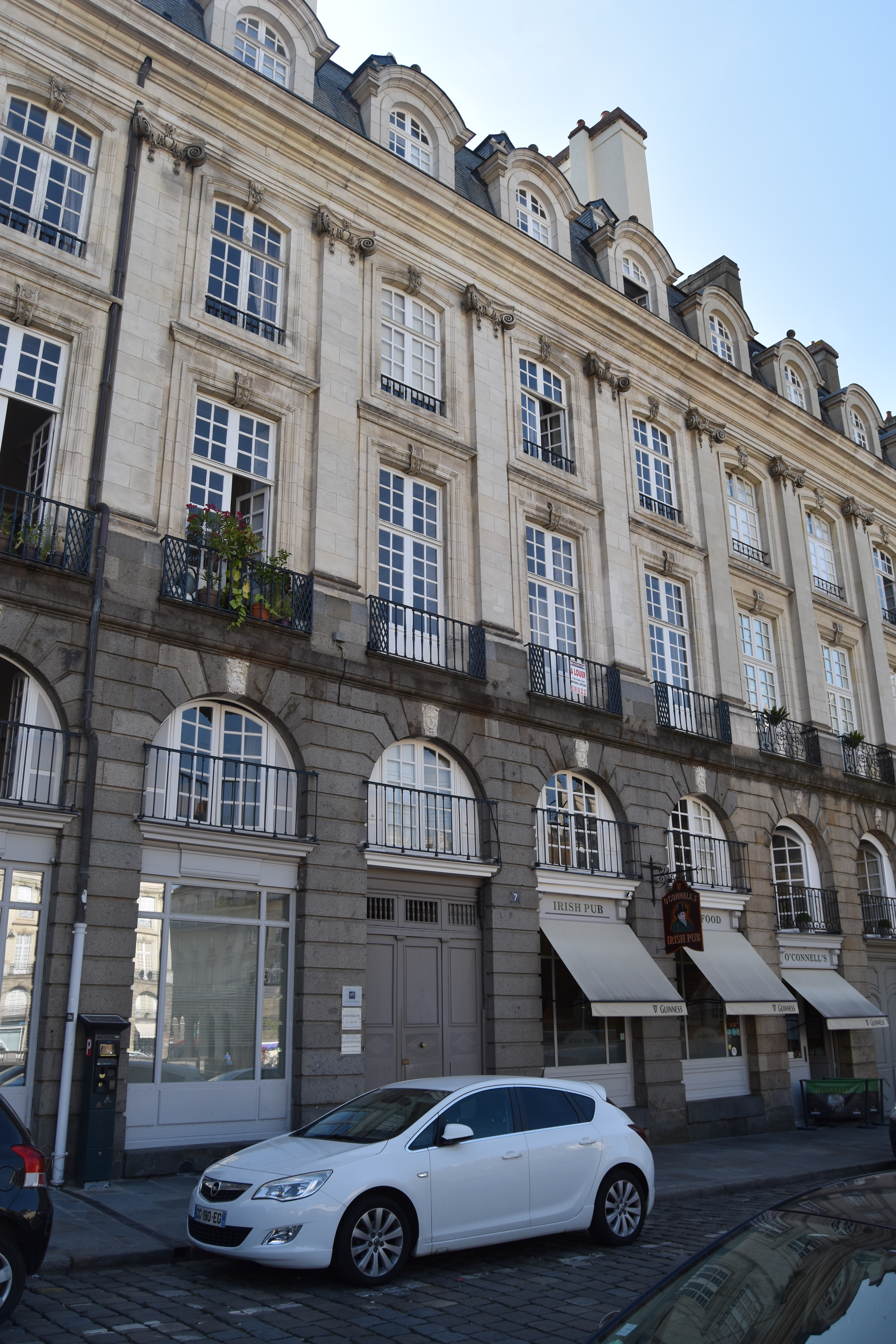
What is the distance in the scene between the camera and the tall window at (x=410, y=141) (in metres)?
21.2

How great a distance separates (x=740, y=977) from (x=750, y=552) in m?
10.9

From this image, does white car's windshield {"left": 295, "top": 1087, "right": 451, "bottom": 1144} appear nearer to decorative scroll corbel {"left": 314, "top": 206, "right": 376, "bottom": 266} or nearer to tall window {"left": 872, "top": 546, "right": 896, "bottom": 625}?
decorative scroll corbel {"left": 314, "top": 206, "right": 376, "bottom": 266}

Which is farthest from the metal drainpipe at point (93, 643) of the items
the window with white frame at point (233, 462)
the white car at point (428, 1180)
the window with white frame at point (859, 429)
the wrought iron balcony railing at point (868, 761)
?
the window with white frame at point (859, 429)

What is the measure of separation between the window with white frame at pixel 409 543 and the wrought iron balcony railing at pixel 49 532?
524 centimetres

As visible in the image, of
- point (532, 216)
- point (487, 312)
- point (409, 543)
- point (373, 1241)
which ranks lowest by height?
point (373, 1241)

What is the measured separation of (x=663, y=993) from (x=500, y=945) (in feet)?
10.9

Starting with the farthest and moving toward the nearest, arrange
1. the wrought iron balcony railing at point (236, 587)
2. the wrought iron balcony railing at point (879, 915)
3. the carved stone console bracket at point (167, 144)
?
the wrought iron balcony railing at point (879, 915)
the carved stone console bracket at point (167, 144)
the wrought iron balcony railing at point (236, 587)

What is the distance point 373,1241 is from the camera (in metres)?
8.11

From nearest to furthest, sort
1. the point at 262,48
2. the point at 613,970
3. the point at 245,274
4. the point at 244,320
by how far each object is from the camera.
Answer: the point at 244,320, the point at 245,274, the point at 613,970, the point at 262,48

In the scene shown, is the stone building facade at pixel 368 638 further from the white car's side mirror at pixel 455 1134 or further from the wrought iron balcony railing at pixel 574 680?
the white car's side mirror at pixel 455 1134

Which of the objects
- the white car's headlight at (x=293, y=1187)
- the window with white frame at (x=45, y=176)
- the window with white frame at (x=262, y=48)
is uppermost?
the window with white frame at (x=262, y=48)

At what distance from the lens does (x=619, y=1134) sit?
1007 cm

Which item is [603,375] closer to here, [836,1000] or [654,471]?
[654,471]

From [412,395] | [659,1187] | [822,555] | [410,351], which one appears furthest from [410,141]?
[659,1187]
